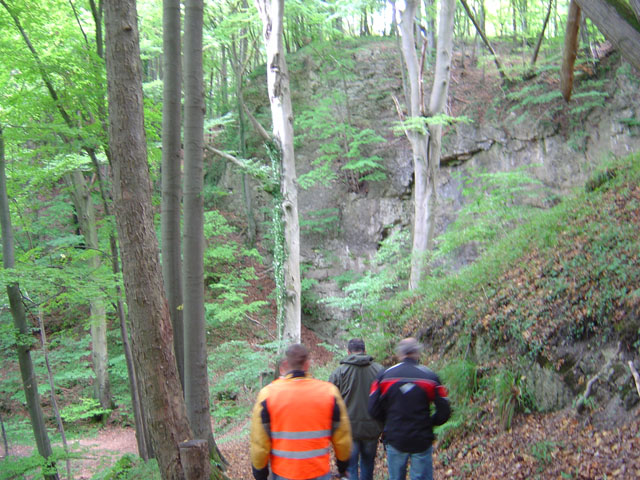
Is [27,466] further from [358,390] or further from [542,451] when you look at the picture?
[542,451]

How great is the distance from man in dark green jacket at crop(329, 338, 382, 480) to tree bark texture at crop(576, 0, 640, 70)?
3813mm

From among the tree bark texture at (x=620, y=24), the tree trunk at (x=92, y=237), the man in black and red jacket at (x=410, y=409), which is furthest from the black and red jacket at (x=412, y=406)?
the tree trunk at (x=92, y=237)

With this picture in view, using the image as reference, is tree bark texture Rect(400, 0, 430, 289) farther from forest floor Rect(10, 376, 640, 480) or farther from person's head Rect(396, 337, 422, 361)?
person's head Rect(396, 337, 422, 361)

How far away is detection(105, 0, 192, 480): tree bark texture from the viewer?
479 centimetres

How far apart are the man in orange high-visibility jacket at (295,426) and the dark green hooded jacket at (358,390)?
1.52 meters

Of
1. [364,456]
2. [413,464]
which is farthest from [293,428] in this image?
[364,456]

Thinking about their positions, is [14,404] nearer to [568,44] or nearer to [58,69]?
[58,69]

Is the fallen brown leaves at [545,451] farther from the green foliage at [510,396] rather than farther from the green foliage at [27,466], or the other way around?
the green foliage at [27,466]

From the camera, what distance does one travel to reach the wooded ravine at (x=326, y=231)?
4.89 meters

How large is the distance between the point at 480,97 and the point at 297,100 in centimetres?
876

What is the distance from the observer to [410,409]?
12.2 ft

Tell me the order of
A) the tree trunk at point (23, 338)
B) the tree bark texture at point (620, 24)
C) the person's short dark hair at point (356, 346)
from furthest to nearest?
the tree trunk at point (23, 338) < the person's short dark hair at point (356, 346) < the tree bark texture at point (620, 24)

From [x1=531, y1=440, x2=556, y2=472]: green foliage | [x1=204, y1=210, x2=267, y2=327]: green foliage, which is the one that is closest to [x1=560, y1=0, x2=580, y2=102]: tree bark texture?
[x1=531, y1=440, x2=556, y2=472]: green foliage

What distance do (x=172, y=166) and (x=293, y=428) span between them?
5.18 meters
